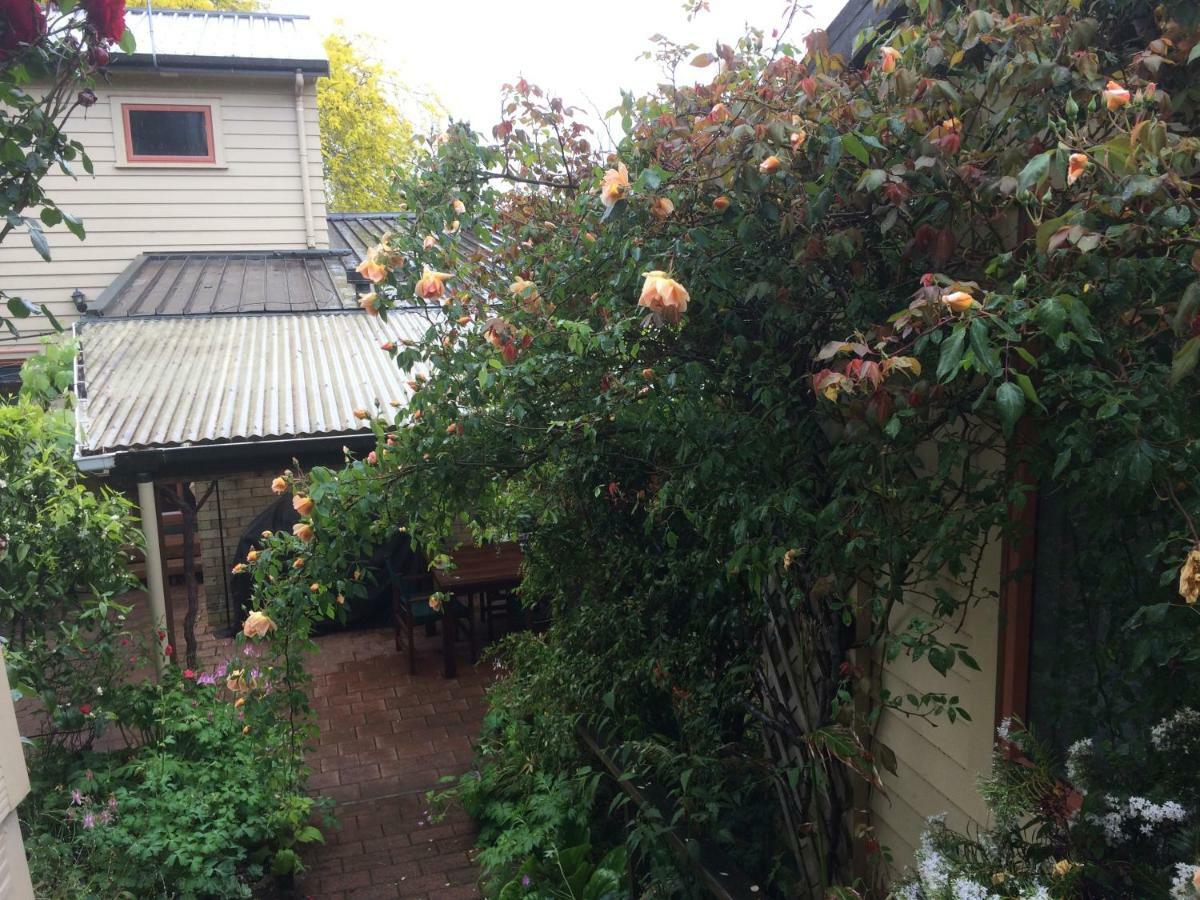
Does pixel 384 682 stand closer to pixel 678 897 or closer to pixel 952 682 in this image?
pixel 678 897

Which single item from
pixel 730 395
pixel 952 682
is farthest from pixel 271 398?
pixel 952 682

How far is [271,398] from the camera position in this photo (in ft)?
19.9

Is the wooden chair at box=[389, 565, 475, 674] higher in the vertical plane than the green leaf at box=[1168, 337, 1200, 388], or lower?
lower

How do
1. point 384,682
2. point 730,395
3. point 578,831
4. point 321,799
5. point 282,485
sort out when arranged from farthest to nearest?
1. point 384,682
2. point 321,799
3. point 578,831
4. point 282,485
5. point 730,395

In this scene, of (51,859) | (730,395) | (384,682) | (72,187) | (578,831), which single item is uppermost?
(72,187)

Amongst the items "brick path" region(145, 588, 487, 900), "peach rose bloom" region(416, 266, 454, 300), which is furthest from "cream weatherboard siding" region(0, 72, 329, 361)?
"peach rose bloom" region(416, 266, 454, 300)

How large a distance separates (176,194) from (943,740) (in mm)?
9407

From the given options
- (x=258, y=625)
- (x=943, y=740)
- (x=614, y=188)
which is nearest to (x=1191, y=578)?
(x=614, y=188)

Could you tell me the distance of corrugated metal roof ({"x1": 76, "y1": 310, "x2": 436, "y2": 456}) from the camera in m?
5.59

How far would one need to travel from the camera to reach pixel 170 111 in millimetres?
9312

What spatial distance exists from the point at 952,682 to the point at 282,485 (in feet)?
8.02

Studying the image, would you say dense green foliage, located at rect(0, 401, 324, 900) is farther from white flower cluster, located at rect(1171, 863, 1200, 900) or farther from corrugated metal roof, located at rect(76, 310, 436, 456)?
white flower cluster, located at rect(1171, 863, 1200, 900)

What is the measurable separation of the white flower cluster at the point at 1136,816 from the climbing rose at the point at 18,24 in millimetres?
2710

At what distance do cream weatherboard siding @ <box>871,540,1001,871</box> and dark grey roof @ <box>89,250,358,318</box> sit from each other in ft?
20.6
